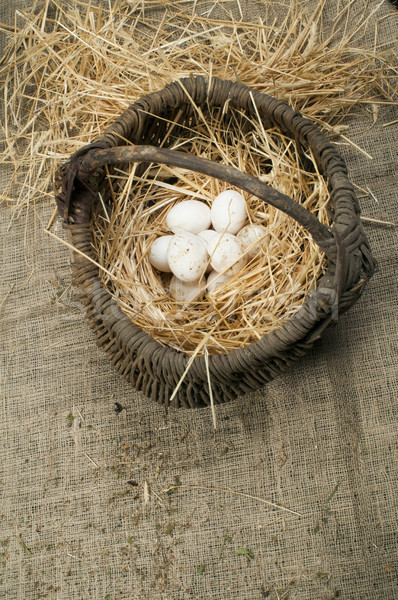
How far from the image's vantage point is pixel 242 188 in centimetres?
102

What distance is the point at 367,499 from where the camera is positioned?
3.93 ft

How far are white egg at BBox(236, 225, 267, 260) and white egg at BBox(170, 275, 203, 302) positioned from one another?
132mm

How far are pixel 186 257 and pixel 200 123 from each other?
1.18ft

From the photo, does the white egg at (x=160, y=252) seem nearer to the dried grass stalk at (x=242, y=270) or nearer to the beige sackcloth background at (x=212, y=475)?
the dried grass stalk at (x=242, y=270)

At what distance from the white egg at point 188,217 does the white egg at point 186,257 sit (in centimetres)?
7

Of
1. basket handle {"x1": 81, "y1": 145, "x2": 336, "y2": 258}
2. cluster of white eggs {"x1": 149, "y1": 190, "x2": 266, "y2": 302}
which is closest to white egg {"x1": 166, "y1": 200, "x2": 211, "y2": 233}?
cluster of white eggs {"x1": 149, "y1": 190, "x2": 266, "y2": 302}

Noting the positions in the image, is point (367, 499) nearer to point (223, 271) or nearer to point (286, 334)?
point (286, 334)

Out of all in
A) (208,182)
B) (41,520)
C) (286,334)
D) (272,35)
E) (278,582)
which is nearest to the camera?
(286,334)

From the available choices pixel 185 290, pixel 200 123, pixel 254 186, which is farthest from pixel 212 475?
pixel 200 123

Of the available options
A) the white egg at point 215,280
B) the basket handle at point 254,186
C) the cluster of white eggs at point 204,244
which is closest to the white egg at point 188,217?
the cluster of white eggs at point 204,244

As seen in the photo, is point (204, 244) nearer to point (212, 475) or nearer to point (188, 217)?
point (188, 217)

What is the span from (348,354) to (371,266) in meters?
0.27

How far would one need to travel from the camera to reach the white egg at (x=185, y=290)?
51.6 inches

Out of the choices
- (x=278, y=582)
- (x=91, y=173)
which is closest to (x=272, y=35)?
(x=91, y=173)
